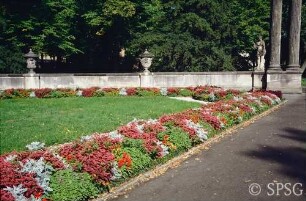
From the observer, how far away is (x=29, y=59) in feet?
87.8

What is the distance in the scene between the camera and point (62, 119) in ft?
45.6

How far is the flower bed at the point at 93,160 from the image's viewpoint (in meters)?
6.00

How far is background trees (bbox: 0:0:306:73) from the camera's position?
34.4 metres

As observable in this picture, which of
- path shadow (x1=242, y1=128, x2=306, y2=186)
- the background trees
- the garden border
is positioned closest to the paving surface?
path shadow (x1=242, y1=128, x2=306, y2=186)

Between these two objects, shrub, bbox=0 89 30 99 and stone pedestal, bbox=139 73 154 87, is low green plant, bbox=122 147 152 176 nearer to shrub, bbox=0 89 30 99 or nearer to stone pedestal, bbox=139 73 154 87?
shrub, bbox=0 89 30 99

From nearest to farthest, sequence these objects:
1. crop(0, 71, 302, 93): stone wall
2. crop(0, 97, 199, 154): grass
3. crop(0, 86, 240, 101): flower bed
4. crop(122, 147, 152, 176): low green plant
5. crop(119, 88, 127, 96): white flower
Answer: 1. crop(122, 147, 152, 176): low green plant
2. crop(0, 97, 199, 154): grass
3. crop(0, 86, 240, 101): flower bed
4. crop(119, 88, 127, 96): white flower
5. crop(0, 71, 302, 93): stone wall

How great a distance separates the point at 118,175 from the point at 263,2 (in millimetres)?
44939

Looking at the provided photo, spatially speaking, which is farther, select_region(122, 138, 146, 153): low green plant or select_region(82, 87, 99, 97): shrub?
select_region(82, 87, 99, 97): shrub

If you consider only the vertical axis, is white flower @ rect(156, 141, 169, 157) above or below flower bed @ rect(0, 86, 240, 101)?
below

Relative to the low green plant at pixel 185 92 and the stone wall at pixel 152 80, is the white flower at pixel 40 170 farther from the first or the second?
the stone wall at pixel 152 80

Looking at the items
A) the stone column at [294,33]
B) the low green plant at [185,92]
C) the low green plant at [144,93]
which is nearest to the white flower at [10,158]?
the low green plant at [144,93]

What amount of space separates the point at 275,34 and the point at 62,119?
19462mm

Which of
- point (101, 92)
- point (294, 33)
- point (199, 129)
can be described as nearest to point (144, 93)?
point (101, 92)

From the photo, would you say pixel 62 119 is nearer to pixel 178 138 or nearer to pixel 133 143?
pixel 178 138
